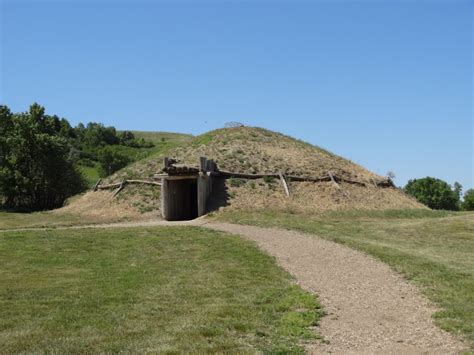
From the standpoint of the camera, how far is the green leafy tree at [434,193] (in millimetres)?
64125

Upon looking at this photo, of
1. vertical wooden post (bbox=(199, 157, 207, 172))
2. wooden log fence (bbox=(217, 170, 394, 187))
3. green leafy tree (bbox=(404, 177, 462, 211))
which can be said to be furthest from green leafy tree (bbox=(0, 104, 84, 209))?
green leafy tree (bbox=(404, 177, 462, 211))

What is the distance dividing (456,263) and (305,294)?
19.4ft

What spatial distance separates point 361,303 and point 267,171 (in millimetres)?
20614

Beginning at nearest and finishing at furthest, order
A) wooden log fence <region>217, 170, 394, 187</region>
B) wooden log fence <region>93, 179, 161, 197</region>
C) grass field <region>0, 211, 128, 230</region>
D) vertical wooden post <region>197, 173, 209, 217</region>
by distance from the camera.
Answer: grass field <region>0, 211, 128, 230</region>
vertical wooden post <region>197, 173, 209, 217</region>
wooden log fence <region>217, 170, 394, 187</region>
wooden log fence <region>93, 179, 161, 197</region>

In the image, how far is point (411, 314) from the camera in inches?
332

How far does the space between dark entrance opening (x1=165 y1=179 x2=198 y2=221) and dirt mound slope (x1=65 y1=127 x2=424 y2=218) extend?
88 cm

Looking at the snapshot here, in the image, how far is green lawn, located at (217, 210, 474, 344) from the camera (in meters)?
9.11

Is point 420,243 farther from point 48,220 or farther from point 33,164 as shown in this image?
point 33,164

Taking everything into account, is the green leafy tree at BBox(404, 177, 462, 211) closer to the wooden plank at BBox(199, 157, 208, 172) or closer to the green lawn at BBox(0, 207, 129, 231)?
the wooden plank at BBox(199, 157, 208, 172)

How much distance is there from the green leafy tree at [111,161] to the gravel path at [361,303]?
45183 mm

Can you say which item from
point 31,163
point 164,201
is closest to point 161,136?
point 31,163

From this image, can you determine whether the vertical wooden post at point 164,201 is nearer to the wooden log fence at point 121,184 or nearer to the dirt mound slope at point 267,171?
the dirt mound slope at point 267,171

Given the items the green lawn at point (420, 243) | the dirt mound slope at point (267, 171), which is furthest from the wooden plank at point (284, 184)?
the green lawn at point (420, 243)

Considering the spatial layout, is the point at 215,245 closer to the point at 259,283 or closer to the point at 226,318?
the point at 259,283
